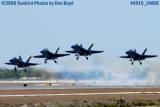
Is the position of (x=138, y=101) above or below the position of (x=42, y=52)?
below

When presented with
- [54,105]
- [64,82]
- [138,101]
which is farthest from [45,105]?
[64,82]

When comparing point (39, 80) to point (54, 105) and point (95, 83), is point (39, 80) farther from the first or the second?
point (54, 105)

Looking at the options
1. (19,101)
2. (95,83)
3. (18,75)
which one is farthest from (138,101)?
(18,75)

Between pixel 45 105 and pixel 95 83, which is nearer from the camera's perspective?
pixel 45 105

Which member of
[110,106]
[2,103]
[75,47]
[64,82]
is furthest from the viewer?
[64,82]

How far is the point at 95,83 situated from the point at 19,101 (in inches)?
2259

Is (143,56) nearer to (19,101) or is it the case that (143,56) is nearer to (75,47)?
(75,47)

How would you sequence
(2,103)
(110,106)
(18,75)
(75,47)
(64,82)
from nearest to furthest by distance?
(110,106), (2,103), (75,47), (64,82), (18,75)

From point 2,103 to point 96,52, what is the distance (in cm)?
6227

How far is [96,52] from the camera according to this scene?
141m

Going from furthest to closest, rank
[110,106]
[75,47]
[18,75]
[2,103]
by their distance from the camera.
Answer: [18,75]
[75,47]
[2,103]
[110,106]

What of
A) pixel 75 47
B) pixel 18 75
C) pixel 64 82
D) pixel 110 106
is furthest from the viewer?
pixel 18 75

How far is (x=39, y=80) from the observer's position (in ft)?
518

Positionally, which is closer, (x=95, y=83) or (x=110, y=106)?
(x=110, y=106)
